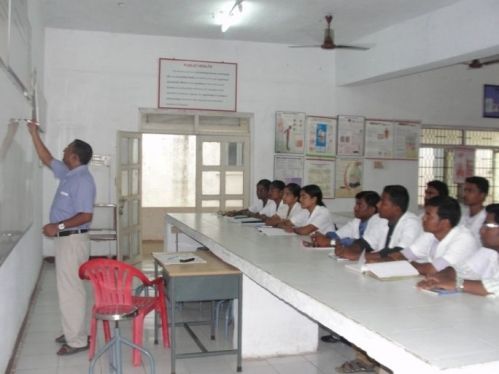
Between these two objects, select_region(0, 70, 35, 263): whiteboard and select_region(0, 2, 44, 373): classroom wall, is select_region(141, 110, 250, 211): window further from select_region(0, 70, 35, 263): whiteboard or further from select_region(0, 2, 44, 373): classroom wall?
select_region(0, 70, 35, 263): whiteboard

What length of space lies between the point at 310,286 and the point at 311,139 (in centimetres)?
582

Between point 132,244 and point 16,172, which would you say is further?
point 132,244

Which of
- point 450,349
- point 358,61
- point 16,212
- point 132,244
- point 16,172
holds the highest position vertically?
point 358,61

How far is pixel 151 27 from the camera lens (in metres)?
6.93

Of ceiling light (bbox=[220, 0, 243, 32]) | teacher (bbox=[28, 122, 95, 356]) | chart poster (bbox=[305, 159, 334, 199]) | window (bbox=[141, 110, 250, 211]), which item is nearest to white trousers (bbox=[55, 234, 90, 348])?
teacher (bbox=[28, 122, 95, 356])

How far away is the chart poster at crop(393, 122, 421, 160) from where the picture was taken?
8.39 meters

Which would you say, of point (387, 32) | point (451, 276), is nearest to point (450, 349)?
point (451, 276)

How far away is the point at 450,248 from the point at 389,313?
78 centimetres

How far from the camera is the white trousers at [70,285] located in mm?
3627

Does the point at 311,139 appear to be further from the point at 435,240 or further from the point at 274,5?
the point at 435,240

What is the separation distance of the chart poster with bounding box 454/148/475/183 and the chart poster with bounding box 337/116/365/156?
5.81ft

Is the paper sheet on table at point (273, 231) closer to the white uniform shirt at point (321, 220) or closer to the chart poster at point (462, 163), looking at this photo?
the white uniform shirt at point (321, 220)

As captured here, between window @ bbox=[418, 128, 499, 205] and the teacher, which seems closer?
the teacher

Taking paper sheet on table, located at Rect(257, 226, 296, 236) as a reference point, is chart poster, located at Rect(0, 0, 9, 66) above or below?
above
